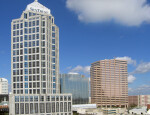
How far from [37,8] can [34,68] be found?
49.3m

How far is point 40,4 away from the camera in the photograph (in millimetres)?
179750

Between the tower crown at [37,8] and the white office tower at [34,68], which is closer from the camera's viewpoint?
the white office tower at [34,68]

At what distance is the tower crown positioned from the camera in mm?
172375

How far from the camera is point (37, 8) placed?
174 meters

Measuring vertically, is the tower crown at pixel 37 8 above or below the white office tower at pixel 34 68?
above

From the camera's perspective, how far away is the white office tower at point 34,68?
15362 cm

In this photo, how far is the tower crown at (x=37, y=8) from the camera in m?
172

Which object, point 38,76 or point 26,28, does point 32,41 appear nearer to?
point 26,28

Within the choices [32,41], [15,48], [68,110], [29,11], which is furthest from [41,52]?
[68,110]

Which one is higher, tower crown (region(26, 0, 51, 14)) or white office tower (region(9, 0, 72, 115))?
tower crown (region(26, 0, 51, 14))

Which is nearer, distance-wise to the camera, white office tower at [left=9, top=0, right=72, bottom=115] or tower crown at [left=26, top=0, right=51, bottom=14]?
white office tower at [left=9, top=0, right=72, bottom=115]

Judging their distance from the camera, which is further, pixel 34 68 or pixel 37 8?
pixel 37 8

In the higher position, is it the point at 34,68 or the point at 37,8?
the point at 37,8

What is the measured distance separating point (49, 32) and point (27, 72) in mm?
35993
